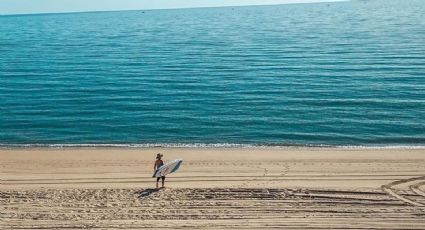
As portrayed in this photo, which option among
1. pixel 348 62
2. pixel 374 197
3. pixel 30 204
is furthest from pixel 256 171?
pixel 348 62

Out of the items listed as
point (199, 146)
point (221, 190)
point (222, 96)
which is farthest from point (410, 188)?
point (222, 96)

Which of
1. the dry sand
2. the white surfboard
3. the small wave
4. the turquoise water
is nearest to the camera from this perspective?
the dry sand

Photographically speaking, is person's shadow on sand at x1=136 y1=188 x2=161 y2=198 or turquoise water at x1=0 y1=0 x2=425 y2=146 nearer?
person's shadow on sand at x1=136 y1=188 x2=161 y2=198

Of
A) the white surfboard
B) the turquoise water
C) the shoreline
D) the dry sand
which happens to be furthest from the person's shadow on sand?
the turquoise water

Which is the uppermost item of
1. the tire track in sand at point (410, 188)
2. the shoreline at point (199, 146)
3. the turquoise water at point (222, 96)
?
the turquoise water at point (222, 96)

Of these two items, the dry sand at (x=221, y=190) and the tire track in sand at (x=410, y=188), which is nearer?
the dry sand at (x=221, y=190)

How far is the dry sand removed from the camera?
1625cm

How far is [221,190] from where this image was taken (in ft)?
62.2

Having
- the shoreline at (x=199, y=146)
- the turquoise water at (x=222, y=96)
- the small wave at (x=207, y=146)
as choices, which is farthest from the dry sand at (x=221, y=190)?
the turquoise water at (x=222, y=96)

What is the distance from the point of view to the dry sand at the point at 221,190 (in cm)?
1625

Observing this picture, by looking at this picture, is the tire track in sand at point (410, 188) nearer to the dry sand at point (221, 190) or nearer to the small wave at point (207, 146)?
the dry sand at point (221, 190)

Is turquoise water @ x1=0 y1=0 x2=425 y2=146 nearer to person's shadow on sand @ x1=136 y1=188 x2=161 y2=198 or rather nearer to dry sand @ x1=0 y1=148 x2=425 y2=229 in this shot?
dry sand @ x1=0 y1=148 x2=425 y2=229

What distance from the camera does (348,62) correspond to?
172 feet

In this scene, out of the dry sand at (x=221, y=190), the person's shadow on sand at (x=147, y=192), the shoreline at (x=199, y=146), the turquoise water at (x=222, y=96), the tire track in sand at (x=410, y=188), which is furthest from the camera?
the turquoise water at (x=222, y=96)
